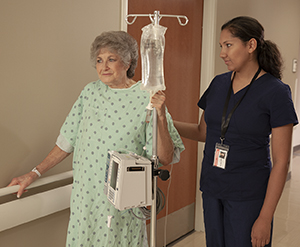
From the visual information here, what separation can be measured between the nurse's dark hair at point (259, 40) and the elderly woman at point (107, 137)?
20.8 inches

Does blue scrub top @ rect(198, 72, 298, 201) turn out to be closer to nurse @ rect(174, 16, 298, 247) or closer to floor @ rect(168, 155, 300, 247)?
nurse @ rect(174, 16, 298, 247)

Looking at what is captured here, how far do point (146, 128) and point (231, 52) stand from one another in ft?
1.90

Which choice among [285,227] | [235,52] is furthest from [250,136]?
[285,227]

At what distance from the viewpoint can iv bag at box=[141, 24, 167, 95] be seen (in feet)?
4.02

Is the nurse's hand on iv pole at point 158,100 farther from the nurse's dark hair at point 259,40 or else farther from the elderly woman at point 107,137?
→ the nurse's dark hair at point 259,40

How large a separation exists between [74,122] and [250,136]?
2.84ft

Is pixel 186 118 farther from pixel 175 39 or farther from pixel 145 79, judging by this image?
pixel 145 79

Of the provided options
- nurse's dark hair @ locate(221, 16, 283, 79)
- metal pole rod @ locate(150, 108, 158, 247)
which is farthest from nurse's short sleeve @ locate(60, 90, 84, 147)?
nurse's dark hair @ locate(221, 16, 283, 79)

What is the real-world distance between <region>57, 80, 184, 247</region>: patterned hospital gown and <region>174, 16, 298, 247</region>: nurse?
12.1 inches

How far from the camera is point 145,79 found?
1238 millimetres

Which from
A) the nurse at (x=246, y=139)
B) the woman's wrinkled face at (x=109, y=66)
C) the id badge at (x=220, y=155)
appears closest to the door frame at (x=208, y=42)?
the nurse at (x=246, y=139)

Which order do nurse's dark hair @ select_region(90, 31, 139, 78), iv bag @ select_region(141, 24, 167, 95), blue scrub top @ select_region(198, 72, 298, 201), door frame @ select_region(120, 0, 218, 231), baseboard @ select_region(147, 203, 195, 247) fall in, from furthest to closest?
1. door frame @ select_region(120, 0, 218, 231)
2. baseboard @ select_region(147, 203, 195, 247)
3. blue scrub top @ select_region(198, 72, 298, 201)
4. nurse's dark hair @ select_region(90, 31, 139, 78)
5. iv bag @ select_region(141, 24, 167, 95)

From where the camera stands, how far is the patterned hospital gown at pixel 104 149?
5.37ft

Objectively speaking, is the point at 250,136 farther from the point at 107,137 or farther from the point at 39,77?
the point at 39,77
